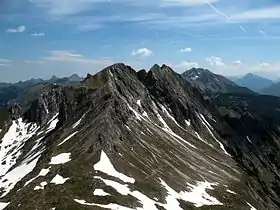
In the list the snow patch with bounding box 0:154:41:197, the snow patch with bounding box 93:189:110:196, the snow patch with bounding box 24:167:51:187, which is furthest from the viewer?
the snow patch with bounding box 0:154:41:197

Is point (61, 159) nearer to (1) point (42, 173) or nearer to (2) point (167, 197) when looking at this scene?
(1) point (42, 173)

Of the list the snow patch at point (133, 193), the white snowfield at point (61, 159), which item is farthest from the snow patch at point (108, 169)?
the white snowfield at point (61, 159)

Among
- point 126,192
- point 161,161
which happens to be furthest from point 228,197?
point 126,192

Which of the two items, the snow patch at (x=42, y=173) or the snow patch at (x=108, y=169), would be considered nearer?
the snow patch at (x=42, y=173)

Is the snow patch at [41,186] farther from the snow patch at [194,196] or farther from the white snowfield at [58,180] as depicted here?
the snow patch at [194,196]

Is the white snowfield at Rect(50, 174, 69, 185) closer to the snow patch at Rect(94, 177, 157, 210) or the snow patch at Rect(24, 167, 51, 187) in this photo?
the snow patch at Rect(24, 167, 51, 187)

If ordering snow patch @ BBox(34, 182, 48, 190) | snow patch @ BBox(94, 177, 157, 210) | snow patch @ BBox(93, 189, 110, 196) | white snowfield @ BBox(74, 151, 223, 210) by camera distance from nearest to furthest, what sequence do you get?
snow patch @ BBox(93, 189, 110, 196) < snow patch @ BBox(34, 182, 48, 190) < white snowfield @ BBox(74, 151, 223, 210) < snow patch @ BBox(94, 177, 157, 210)

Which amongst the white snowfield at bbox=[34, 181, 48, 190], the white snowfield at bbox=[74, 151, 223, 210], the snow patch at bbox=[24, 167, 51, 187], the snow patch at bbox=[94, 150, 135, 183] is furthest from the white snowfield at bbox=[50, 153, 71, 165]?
the white snowfield at bbox=[34, 181, 48, 190]

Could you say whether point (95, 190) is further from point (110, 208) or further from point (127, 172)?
point (127, 172)
